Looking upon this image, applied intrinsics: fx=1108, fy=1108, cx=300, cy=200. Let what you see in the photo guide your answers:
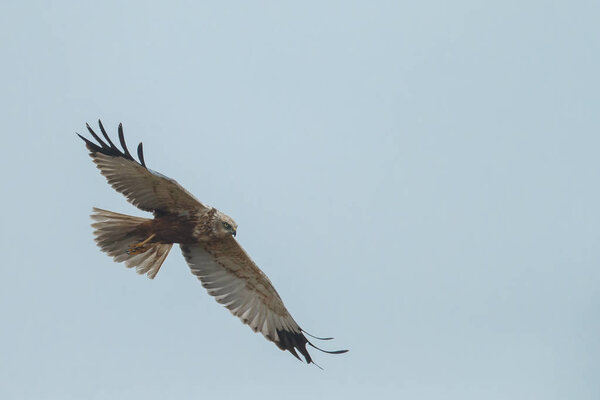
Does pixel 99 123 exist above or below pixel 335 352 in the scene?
above

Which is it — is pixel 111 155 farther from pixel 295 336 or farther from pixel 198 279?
pixel 295 336

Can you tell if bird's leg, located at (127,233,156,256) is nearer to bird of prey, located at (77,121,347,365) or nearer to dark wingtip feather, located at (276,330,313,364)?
bird of prey, located at (77,121,347,365)

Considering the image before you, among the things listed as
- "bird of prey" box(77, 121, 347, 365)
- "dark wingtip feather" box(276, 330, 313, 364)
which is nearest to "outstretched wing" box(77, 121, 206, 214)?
"bird of prey" box(77, 121, 347, 365)

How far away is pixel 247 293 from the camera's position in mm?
14969

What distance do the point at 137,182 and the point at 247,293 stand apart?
88.1 inches

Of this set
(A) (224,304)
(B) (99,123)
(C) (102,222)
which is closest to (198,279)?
(A) (224,304)

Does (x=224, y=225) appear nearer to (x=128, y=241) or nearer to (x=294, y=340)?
(x=128, y=241)

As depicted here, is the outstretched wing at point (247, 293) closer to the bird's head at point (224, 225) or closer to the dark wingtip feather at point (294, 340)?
the dark wingtip feather at point (294, 340)

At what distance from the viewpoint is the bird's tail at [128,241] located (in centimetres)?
1444

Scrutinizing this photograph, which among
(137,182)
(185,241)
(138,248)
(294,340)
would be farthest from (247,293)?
(137,182)

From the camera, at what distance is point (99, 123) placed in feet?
44.4

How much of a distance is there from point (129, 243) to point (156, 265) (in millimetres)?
559

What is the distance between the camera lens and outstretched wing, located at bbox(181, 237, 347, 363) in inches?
582

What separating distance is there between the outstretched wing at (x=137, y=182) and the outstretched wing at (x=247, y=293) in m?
0.90
